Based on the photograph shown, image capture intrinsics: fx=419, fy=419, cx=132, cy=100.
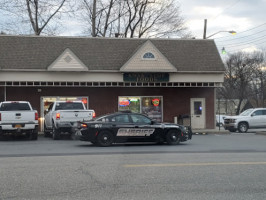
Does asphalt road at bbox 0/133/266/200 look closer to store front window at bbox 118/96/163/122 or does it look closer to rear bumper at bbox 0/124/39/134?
rear bumper at bbox 0/124/39/134

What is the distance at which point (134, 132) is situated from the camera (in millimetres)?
17359

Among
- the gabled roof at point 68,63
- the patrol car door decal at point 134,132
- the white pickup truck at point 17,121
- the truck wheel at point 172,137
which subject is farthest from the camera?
the gabled roof at point 68,63

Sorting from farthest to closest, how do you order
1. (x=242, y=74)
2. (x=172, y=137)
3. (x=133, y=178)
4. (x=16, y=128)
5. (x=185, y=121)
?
(x=242, y=74), (x=185, y=121), (x=16, y=128), (x=172, y=137), (x=133, y=178)

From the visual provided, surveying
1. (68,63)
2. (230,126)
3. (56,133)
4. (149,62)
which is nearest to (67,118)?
(56,133)

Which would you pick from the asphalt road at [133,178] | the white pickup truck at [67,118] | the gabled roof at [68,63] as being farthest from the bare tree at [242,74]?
the asphalt road at [133,178]

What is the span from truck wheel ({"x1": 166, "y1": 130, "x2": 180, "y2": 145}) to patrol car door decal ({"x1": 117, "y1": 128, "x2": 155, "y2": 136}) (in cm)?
76

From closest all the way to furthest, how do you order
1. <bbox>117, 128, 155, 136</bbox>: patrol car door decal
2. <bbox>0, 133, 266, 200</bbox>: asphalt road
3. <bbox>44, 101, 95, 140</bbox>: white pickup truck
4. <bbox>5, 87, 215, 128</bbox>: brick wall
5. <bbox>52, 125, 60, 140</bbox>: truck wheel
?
<bbox>0, 133, 266, 200</bbox>: asphalt road, <bbox>117, 128, 155, 136</bbox>: patrol car door decal, <bbox>44, 101, 95, 140</bbox>: white pickup truck, <bbox>52, 125, 60, 140</bbox>: truck wheel, <bbox>5, 87, 215, 128</bbox>: brick wall

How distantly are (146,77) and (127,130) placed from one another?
1044 cm

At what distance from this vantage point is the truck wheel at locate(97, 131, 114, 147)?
16933 mm

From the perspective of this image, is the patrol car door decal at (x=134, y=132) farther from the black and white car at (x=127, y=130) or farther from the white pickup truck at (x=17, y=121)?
the white pickup truck at (x=17, y=121)

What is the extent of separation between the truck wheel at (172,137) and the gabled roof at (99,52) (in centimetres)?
1002

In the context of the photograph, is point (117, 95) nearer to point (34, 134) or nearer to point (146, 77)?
point (146, 77)

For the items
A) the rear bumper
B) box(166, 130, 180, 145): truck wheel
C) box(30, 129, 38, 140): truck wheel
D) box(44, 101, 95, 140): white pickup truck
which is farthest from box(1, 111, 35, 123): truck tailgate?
box(166, 130, 180, 145): truck wheel

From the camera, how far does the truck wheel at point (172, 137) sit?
58.0ft
